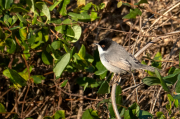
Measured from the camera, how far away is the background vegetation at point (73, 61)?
258 centimetres

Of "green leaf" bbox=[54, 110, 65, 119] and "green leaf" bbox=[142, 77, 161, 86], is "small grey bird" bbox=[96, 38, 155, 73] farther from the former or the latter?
"green leaf" bbox=[142, 77, 161, 86]

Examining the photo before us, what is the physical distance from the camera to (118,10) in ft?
15.2

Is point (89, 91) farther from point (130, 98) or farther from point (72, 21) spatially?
point (72, 21)

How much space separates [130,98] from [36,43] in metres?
2.20

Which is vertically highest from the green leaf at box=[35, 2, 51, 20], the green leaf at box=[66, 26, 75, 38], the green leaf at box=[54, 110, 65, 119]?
the green leaf at box=[35, 2, 51, 20]

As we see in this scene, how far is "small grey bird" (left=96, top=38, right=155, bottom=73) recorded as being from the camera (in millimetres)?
3301

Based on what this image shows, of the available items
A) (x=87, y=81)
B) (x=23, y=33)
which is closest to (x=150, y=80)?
(x=87, y=81)

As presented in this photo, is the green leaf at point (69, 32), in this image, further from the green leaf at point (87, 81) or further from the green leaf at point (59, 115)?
the green leaf at point (59, 115)

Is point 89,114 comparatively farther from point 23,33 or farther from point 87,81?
point 23,33

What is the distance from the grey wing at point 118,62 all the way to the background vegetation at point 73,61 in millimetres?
250

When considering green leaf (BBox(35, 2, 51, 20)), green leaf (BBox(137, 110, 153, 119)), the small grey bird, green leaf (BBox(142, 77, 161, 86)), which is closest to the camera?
green leaf (BBox(142, 77, 161, 86))

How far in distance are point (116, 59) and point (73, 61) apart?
953mm

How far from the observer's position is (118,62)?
11.1 feet

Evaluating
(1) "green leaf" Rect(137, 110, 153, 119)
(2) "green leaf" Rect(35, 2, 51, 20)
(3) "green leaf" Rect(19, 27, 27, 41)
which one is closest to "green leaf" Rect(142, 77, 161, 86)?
(1) "green leaf" Rect(137, 110, 153, 119)
